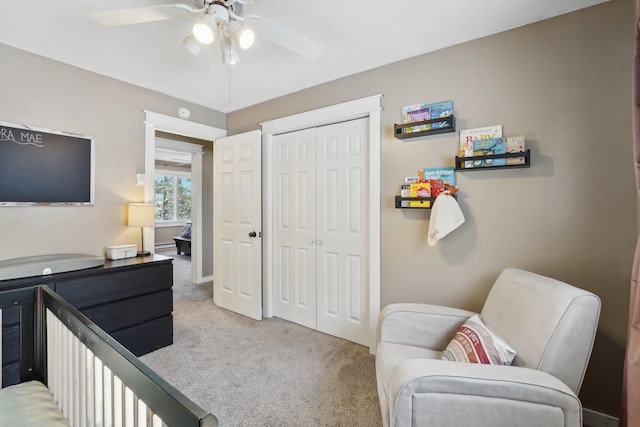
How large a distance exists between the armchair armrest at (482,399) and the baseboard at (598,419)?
→ 0.98m

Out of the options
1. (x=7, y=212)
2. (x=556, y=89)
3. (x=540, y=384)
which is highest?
(x=556, y=89)

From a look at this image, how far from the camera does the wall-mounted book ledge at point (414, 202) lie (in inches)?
83.8

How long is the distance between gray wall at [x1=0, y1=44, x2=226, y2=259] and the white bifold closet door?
4.47 feet

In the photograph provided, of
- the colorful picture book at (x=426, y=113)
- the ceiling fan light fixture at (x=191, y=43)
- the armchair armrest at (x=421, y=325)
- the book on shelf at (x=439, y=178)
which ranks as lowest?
the armchair armrest at (x=421, y=325)

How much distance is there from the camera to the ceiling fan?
1.36 metres

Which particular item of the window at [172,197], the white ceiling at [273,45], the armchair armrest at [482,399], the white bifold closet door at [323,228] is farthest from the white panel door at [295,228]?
the window at [172,197]

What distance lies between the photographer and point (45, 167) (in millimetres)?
2258

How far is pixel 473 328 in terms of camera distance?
1513mm

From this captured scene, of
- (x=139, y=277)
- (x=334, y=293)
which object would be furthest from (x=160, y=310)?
(x=334, y=293)

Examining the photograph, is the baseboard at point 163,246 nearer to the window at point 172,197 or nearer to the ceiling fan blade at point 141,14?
the window at point 172,197

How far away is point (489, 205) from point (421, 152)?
61cm

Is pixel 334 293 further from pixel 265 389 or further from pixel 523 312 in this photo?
pixel 523 312

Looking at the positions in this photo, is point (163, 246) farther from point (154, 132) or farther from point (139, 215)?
point (139, 215)

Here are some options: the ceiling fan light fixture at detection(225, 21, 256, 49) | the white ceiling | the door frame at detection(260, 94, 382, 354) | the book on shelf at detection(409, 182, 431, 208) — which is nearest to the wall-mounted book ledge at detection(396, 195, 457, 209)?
the book on shelf at detection(409, 182, 431, 208)
